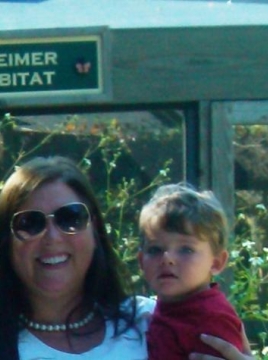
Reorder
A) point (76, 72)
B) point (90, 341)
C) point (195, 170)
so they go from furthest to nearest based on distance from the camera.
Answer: point (195, 170) < point (76, 72) < point (90, 341)

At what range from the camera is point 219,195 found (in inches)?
189

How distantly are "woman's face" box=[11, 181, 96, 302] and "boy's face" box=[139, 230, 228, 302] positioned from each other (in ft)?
0.71

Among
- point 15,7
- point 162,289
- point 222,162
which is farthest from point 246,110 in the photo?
point 162,289

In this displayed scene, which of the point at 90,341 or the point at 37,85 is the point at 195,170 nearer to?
the point at 37,85

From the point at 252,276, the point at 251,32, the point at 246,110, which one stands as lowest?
the point at 252,276

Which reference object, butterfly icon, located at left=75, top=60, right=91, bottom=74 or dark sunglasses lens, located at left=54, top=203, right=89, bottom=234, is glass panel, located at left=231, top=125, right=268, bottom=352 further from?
dark sunglasses lens, located at left=54, top=203, right=89, bottom=234

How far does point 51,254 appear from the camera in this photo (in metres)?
2.84

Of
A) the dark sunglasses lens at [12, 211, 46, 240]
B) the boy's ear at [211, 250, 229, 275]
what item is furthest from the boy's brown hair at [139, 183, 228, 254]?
the dark sunglasses lens at [12, 211, 46, 240]

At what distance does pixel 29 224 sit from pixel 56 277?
0.45ft

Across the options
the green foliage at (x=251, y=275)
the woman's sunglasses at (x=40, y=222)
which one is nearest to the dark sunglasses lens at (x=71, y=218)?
the woman's sunglasses at (x=40, y=222)

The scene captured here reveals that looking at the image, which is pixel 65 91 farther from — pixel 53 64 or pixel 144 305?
pixel 144 305

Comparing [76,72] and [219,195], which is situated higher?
[76,72]

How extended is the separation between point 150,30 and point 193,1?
0.55 meters

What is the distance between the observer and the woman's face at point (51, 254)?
2846 millimetres
